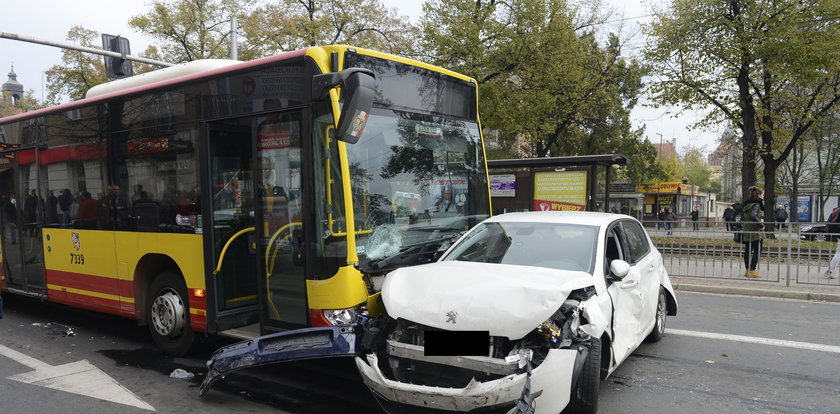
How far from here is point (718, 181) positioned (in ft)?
293

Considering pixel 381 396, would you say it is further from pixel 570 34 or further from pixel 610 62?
pixel 610 62

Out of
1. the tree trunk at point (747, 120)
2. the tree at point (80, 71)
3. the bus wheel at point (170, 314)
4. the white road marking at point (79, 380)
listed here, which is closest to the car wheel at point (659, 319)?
the bus wheel at point (170, 314)

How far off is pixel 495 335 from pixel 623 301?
177 centimetres

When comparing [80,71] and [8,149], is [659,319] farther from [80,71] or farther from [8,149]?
[80,71]

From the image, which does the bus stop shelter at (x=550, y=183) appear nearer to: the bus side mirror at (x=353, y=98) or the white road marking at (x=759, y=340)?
the white road marking at (x=759, y=340)

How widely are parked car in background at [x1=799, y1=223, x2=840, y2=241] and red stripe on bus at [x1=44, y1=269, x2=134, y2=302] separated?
11.3 meters

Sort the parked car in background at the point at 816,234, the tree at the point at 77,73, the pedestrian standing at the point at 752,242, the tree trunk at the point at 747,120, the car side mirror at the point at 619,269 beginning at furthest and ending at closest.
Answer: the tree at the point at 77,73 < the tree trunk at the point at 747,120 < the pedestrian standing at the point at 752,242 < the parked car in background at the point at 816,234 < the car side mirror at the point at 619,269

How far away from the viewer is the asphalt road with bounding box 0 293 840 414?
4828mm

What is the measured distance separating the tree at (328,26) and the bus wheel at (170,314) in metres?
19.8

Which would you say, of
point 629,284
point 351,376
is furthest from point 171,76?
point 629,284

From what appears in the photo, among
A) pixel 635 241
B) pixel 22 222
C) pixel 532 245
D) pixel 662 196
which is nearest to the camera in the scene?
pixel 532 245

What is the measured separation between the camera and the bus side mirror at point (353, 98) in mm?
4465

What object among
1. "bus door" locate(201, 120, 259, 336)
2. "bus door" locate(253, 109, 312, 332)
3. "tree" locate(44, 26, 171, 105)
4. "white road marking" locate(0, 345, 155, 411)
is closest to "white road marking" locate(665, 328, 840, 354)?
"bus door" locate(253, 109, 312, 332)

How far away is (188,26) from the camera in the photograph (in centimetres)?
2900
